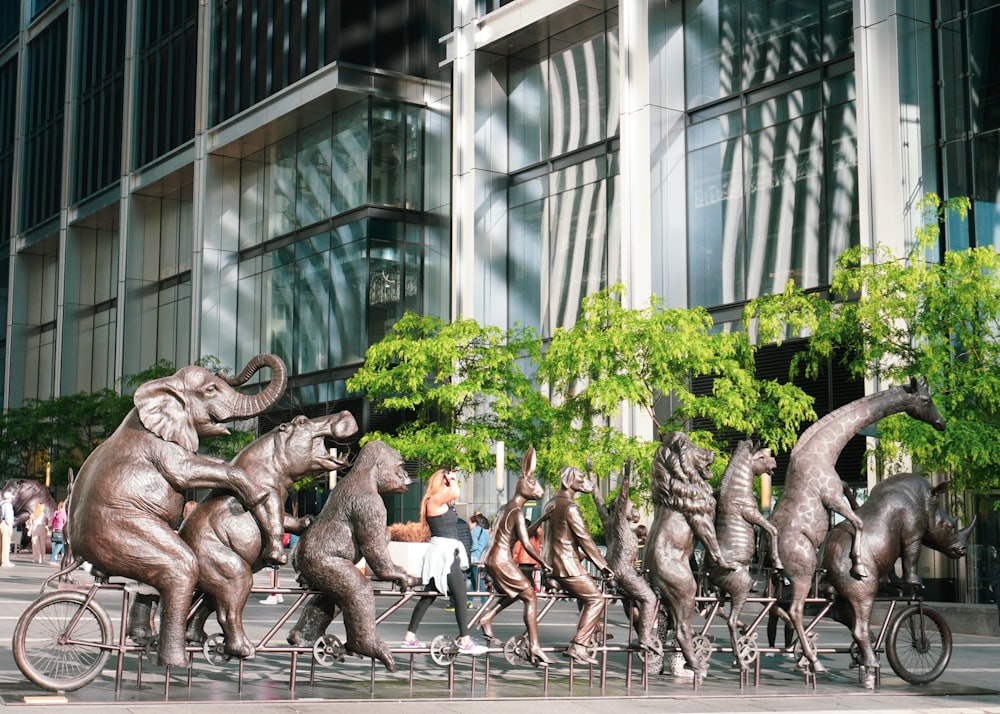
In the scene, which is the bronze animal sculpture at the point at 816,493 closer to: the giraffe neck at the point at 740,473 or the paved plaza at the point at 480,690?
the giraffe neck at the point at 740,473

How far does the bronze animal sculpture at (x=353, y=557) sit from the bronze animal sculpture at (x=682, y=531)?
9.14 feet

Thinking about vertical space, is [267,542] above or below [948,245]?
below

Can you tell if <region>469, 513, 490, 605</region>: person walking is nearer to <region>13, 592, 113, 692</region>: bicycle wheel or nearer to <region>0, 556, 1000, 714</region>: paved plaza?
<region>0, 556, 1000, 714</region>: paved plaza

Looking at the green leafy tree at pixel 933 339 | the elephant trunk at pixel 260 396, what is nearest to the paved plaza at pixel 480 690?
the elephant trunk at pixel 260 396

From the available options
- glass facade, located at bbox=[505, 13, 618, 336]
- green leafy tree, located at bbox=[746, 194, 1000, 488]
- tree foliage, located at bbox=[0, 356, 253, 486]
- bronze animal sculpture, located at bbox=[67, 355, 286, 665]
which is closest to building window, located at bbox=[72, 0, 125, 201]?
tree foliage, located at bbox=[0, 356, 253, 486]

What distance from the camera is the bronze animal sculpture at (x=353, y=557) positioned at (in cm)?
1081

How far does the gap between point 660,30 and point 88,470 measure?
23.3 meters

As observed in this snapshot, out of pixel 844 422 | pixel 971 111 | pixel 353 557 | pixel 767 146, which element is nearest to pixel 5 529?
pixel 767 146

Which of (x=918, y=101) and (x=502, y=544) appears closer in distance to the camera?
(x=502, y=544)

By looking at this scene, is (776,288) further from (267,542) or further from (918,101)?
(267,542)

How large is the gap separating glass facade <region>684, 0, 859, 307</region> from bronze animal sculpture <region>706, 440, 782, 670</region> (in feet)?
45.3

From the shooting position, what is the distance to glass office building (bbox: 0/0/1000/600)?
25.3 metres

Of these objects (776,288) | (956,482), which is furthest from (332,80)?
(956,482)

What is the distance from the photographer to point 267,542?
10.6m
